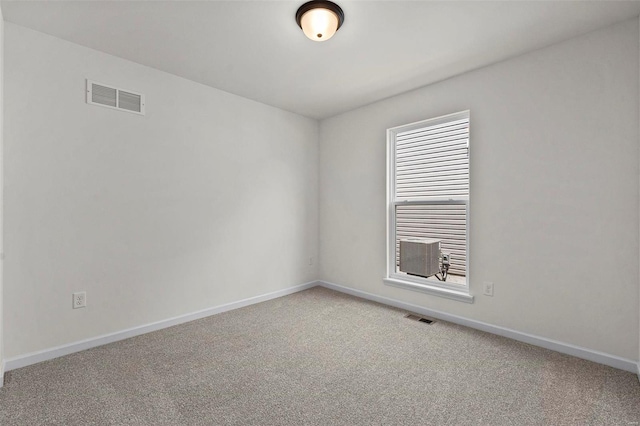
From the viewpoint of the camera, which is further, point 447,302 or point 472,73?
point 447,302

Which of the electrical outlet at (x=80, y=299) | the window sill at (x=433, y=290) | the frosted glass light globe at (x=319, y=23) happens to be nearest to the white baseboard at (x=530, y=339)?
the window sill at (x=433, y=290)

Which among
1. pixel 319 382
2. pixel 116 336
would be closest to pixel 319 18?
pixel 319 382

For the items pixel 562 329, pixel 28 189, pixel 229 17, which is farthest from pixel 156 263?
pixel 562 329

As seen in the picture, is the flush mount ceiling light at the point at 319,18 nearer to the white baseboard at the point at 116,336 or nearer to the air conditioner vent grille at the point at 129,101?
the air conditioner vent grille at the point at 129,101

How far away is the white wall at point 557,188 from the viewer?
223 cm

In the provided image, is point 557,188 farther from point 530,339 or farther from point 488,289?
point 530,339

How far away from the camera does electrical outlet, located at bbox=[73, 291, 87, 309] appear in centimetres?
251

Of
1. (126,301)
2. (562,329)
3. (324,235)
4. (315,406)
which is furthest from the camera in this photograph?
(324,235)

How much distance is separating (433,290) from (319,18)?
266 cm

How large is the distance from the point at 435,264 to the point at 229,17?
287 centimetres

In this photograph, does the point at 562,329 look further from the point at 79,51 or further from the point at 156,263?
the point at 79,51

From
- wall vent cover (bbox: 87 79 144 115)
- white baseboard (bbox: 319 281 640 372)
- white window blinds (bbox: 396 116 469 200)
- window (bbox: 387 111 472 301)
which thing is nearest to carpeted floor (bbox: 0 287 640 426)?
white baseboard (bbox: 319 281 640 372)

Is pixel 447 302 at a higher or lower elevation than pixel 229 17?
lower

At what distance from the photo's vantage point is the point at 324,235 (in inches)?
177
